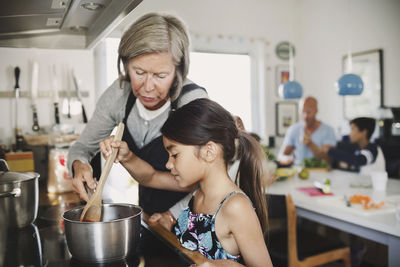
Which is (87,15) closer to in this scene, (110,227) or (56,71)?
(110,227)

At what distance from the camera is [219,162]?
1222mm

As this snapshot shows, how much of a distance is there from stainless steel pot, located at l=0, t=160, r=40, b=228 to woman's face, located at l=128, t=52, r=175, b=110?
442 mm

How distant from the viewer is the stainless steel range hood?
3.92 feet

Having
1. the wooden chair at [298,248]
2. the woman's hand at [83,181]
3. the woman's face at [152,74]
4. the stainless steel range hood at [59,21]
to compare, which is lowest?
the wooden chair at [298,248]

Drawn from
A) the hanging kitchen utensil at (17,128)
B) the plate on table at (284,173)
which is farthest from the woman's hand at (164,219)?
the plate on table at (284,173)

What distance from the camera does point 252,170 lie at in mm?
1270

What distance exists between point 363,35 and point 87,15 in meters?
3.96

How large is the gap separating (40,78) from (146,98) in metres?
1.35

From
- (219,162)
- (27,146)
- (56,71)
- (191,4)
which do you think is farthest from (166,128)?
(191,4)

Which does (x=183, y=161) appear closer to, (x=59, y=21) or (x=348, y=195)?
(x=59, y=21)

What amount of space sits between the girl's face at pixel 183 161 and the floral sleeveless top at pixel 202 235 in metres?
0.13

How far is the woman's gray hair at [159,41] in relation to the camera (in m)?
1.21

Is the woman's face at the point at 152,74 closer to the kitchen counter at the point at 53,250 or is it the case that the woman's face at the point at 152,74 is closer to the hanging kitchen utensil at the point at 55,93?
the kitchen counter at the point at 53,250

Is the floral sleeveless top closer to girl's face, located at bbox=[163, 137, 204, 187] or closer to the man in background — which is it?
girl's face, located at bbox=[163, 137, 204, 187]
